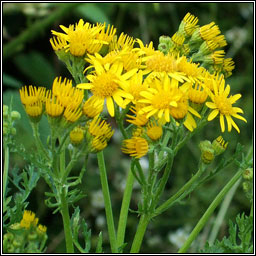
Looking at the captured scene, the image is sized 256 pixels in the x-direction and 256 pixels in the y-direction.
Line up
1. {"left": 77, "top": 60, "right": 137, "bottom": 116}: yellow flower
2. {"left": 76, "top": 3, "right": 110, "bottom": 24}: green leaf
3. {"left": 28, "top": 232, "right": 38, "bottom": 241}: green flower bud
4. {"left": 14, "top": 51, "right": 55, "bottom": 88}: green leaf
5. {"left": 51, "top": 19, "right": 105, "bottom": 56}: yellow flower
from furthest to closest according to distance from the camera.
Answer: {"left": 14, "top": 51, "right": 55, "bottom": 88}: green leaf < {"left": 76, "top": 3, "right": 110, "bottom": 24}: green leaf < {"left": 51, "top": 19, "right": 105, "bottom": 56}: yellow flower < {"left": 77, "top": 60, "right": 137, "bottom": 116}: yellow flower < {"left": 28, "top": 232, "right": 38, "bottom": 241}: green flower bud

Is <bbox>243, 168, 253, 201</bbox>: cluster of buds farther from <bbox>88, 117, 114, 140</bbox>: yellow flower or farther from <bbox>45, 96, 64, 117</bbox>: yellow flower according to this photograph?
<bbox>45, 96, 64, 117</bbox>: yellow flower

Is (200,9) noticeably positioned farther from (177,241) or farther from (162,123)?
(162,123)

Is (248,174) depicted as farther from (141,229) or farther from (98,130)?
(98,130)

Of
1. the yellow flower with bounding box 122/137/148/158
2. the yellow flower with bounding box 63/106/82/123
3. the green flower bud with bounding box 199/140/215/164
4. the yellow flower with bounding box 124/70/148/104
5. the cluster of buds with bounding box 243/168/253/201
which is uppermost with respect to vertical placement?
the yellow flower with bounding box 124/70/148/104

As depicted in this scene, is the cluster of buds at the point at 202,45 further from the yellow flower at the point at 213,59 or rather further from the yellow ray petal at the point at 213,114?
the yellow ray petal at the point at 213,114

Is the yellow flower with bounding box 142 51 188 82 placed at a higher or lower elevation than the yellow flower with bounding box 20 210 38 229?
higher

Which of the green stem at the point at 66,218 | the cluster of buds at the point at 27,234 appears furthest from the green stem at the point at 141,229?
the cluster of buds at the point at 27,234

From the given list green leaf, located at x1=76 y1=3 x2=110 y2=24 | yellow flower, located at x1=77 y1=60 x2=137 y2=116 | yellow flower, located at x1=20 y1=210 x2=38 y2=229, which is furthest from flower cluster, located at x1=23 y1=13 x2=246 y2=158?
green leaf, located at x1=76 y1=3 x2=110 y2=24
